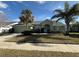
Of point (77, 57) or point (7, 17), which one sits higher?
point (7, 17)

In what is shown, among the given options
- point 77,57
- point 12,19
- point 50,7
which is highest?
point 50,7

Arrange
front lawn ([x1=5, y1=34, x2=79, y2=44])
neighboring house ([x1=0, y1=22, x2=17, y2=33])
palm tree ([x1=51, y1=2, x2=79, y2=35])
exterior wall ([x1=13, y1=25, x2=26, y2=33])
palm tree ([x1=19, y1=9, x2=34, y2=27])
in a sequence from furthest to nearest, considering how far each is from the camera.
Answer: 1. palm tree ([x1=51, y1=2, x2=79, y2=35])
2. exterior wall ([x1=13, y1=25, x2=26, y2=33])
3. neighboring house ([x1=0, y1=22, x2=17, y2=33])
4. palm tree ([x1=19, y1=9, x2=34, y2=27])
5. front lawn ([x1=5, y1=34, x2=79, y2=44])

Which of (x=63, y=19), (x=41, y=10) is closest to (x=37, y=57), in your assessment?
(x=41, y=10)

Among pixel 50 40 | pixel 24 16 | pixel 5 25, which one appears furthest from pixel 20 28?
pixel 50 40

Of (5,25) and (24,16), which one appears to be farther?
(24,16)

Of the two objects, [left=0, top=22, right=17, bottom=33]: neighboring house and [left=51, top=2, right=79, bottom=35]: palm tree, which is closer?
[left=0, top=22, right=17, bottom=33]: neighboring house

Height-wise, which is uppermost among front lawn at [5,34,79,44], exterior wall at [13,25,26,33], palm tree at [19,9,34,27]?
palm tree at [19,9,34,27]

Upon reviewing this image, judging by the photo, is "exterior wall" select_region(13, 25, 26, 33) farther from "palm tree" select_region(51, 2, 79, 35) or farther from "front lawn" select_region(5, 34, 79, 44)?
"palm tree" select_region(51, 2, 79, 35)

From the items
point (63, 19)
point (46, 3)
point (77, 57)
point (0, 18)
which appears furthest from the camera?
point (63, 19)

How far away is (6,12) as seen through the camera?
14.3m

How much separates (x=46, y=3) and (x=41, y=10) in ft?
2.52

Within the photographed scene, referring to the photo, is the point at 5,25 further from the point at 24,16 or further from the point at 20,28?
the point at 24,16

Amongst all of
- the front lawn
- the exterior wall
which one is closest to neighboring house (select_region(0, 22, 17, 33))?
the exterior wall

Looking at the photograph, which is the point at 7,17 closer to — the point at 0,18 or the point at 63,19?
the point at 0,18
